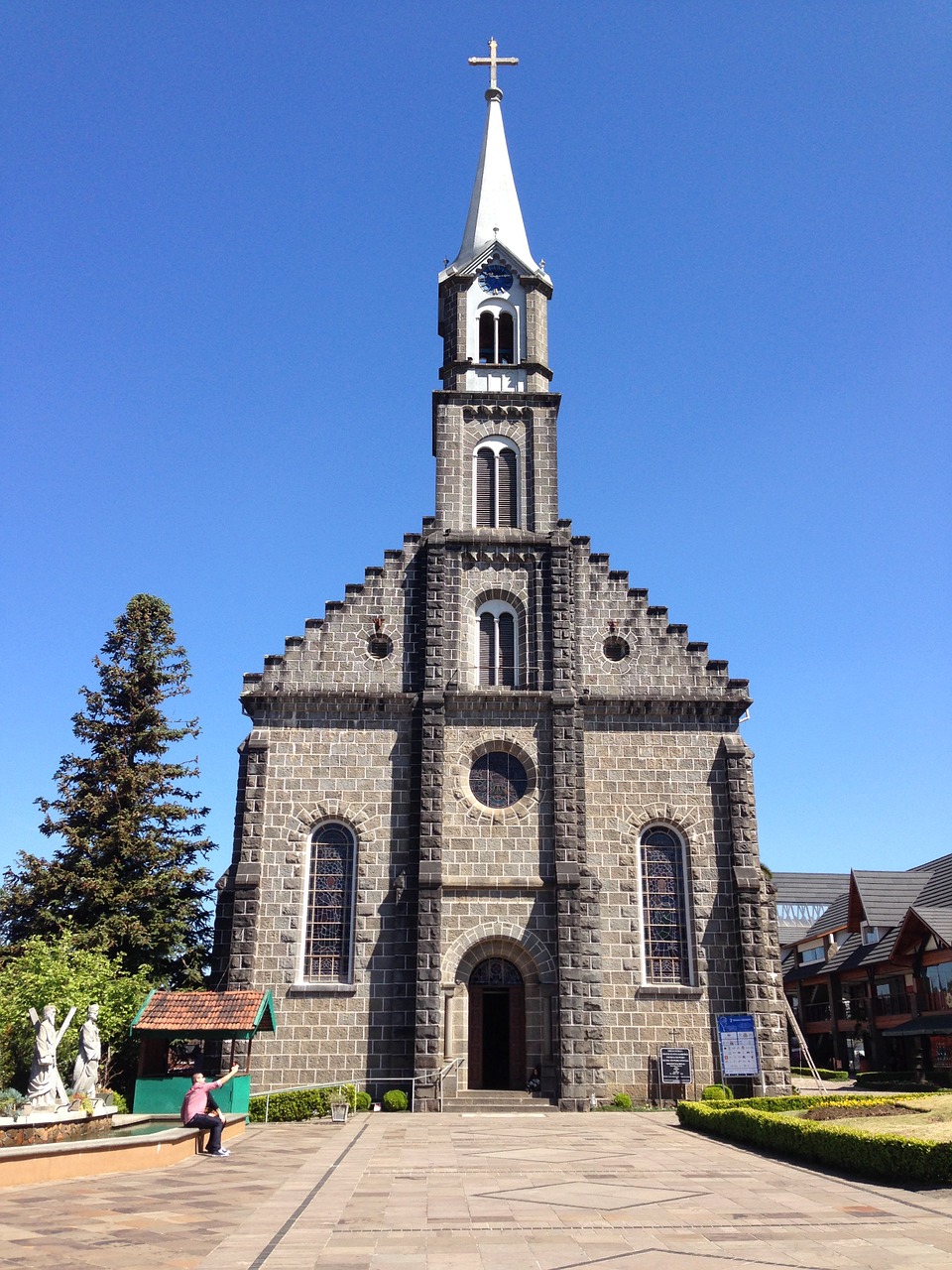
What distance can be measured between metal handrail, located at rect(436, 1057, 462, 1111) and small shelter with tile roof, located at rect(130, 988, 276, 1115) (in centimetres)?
497

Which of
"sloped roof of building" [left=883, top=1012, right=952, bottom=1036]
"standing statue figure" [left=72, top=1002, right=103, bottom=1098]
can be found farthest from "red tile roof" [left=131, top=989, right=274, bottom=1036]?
"sloped roof of building" [left=883, top=1012, right=952, bottom=1036]

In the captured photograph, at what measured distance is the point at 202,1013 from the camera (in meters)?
23.8

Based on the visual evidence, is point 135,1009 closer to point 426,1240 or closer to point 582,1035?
point 582,1035

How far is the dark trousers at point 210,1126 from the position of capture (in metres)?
19.2

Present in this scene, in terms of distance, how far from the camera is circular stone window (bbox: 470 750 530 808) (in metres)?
30.4

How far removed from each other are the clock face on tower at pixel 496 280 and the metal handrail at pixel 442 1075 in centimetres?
2470

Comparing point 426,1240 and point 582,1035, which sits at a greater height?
point 582,1035

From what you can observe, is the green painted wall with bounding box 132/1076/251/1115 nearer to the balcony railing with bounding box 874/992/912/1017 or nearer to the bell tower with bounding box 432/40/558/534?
the bell tower with bounding box 432/40/558/534

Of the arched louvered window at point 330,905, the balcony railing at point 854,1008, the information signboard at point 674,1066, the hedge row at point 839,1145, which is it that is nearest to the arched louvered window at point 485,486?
the arched louvered window at point 330,905

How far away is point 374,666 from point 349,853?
18.3 feet

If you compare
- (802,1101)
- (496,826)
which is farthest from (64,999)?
(802,1101)

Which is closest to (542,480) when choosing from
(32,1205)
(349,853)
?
(349,853)

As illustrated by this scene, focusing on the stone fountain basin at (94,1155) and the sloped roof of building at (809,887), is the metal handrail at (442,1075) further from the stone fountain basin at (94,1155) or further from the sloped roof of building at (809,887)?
the sloped roof of building at (809,887)

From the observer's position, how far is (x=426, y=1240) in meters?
11.9
